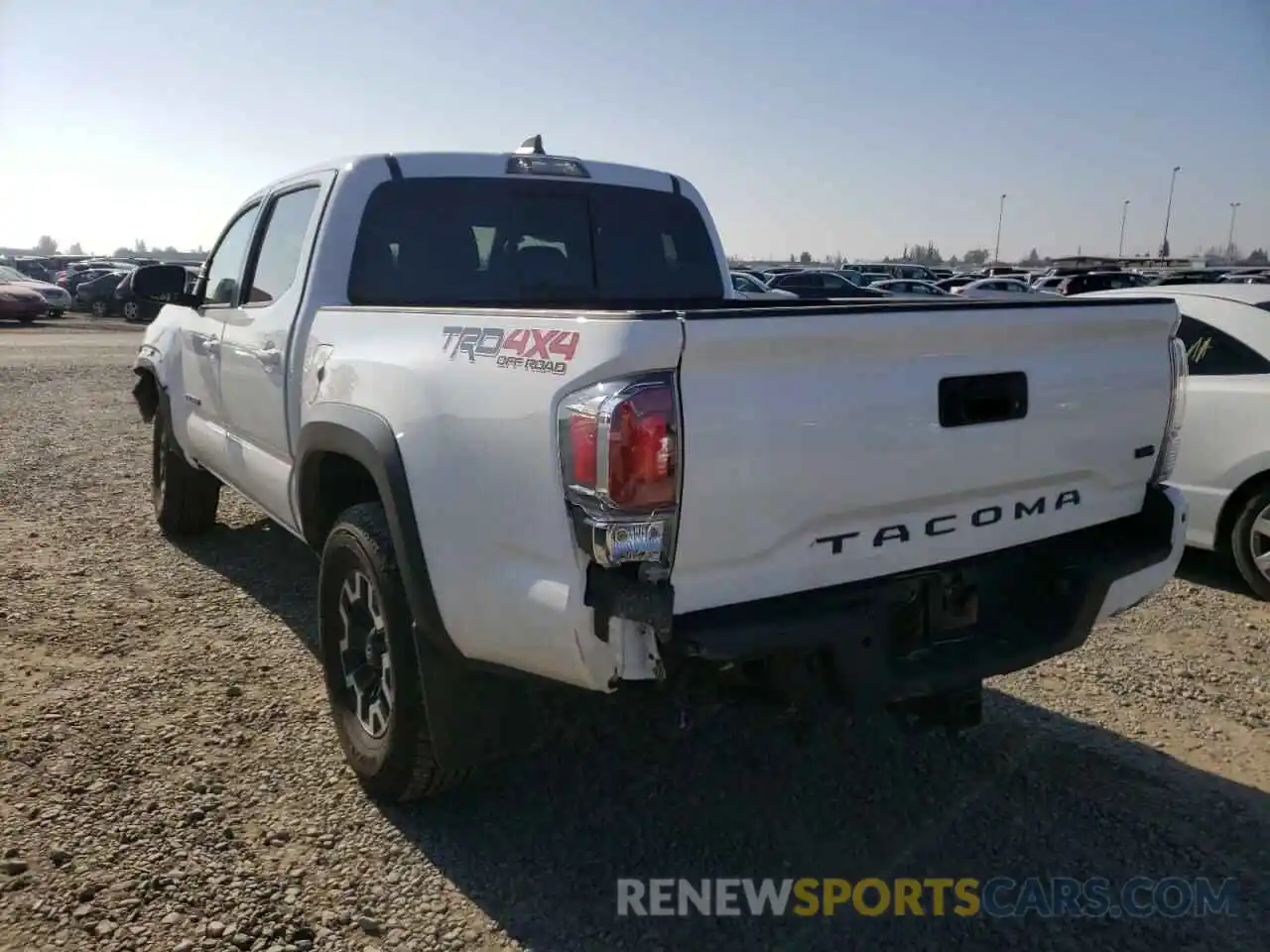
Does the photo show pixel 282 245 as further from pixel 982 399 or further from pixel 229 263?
pixel 982 399

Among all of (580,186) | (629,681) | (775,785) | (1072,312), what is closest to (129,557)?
(580,186)

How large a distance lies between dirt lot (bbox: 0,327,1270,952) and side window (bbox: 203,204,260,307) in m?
1.53

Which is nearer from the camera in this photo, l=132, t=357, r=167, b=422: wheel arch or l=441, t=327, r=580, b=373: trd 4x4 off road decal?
l=441, t=327, r=580, b=373: trd 4x4 off road decal

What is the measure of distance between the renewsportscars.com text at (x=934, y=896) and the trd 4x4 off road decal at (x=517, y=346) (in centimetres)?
149

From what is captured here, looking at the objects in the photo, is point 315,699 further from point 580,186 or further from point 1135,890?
point 1135,890

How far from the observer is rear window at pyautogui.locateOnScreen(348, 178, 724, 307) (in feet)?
12.8

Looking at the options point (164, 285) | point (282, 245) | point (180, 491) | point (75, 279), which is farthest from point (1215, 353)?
point (75, 279)

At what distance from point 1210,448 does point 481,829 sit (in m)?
4.45

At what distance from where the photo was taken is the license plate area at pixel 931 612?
264 centimetres

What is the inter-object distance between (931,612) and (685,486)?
87 cm

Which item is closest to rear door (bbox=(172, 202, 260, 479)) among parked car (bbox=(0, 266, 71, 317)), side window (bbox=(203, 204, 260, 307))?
side window (bbox=(203, 204, 260, 307))

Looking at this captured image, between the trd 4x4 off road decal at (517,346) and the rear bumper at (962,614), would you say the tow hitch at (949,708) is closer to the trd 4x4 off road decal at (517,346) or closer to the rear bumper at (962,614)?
the rear bumper at (962,614)

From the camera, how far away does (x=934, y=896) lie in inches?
112

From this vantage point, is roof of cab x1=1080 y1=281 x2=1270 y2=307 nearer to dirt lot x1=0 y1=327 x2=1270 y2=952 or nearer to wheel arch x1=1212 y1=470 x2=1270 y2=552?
wheel arch x1=1212 y1=470 x2=1270 y2=552
